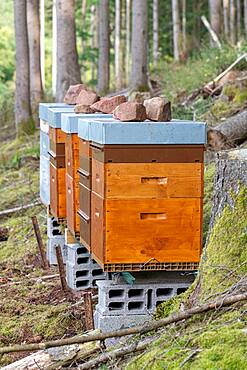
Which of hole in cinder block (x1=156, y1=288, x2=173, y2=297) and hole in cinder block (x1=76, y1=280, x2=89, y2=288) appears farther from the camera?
hole in cinder block (x1=76, y1=280, x2=89, y2=288)

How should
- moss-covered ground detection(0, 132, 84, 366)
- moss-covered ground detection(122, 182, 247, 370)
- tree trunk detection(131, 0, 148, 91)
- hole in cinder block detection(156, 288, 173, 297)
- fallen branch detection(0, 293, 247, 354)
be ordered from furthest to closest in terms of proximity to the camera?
tree trunk detection(131, 0, 148, 91) → moss-covered ground detection(0, 132, 84, 366) → hole in cinder block detection(156, 288, 173, 297) → fallen branch detection(0, 293, 247, 354) → moss-covered ground detection(122, 182, 247, 370)

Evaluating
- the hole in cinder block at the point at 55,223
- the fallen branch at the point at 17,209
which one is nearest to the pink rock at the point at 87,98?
the hole in cinder block at the point at 55,223

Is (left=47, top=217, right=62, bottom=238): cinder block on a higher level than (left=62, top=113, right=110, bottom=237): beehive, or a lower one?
lower

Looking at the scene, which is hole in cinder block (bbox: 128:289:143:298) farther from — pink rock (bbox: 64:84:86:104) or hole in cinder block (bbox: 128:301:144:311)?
pink rock (bbox: 64:84:86:104)

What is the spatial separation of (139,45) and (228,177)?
13857mm

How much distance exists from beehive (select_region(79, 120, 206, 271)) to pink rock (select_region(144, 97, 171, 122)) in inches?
15.4

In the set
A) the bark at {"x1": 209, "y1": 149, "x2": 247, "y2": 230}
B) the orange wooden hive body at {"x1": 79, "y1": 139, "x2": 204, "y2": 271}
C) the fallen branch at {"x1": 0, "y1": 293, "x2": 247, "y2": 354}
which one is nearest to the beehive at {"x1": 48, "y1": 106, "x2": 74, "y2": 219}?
the orange wooden hive body at {"x1": 79, "y1": 139, "x2": 204, "y2": 271}

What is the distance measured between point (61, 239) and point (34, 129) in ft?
36.8

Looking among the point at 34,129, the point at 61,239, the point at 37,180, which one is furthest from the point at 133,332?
the point at 34,129

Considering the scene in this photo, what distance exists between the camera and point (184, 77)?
17766 millimetres

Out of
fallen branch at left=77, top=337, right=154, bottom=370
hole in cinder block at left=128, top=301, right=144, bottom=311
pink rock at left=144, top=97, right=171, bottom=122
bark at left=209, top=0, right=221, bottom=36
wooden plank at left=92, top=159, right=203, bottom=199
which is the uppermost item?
bark at left=209, top=0, right=221, bottom=36

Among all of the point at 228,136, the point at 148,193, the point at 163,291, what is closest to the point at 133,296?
the point at 163,291

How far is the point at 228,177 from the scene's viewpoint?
5.12m

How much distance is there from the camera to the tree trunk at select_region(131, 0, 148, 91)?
1838 cm
